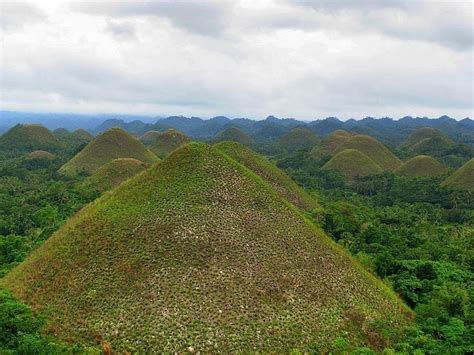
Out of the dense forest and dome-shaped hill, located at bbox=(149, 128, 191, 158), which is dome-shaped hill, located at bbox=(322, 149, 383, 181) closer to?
the dense forest

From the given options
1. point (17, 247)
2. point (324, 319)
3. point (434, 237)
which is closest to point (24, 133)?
point (17, 247)

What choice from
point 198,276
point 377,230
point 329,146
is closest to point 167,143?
point 329,146

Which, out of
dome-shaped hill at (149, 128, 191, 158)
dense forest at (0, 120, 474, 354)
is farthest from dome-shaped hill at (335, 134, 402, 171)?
dome-shaped hill at (149, 128, 191, 158)

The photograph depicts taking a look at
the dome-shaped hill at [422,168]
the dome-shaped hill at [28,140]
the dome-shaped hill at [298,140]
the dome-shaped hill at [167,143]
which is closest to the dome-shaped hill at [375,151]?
the dome-shaped hill at [422,168]

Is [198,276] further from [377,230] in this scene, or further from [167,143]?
[167,143]

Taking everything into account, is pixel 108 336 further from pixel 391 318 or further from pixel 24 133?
pixel 24 133

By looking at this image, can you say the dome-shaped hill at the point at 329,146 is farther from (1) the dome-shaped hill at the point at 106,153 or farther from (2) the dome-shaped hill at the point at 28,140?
(2) the dome-shaped hill at the point at 28,140
